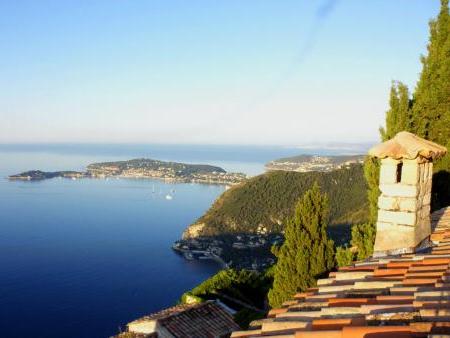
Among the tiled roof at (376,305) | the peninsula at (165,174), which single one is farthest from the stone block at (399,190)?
the peninsula at (165,174)

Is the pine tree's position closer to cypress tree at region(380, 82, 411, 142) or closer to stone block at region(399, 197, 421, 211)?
cypress tree at region(380, 82, 411, 142)

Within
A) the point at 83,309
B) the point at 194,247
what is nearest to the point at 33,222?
the point at 194,247

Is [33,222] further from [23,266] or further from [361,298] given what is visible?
[361,298]

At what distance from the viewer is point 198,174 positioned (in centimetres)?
19312

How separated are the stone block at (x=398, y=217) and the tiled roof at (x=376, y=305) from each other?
68 centimetres

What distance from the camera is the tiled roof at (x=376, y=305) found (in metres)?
2.52

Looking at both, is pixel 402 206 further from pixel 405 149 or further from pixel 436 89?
pixel 436 89

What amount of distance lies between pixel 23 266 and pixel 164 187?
342ft

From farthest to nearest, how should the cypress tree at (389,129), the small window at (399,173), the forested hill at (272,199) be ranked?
1. the forested hill at (272,199)
2. the cypress tree at (389,129)
3. the small window at (399,173)

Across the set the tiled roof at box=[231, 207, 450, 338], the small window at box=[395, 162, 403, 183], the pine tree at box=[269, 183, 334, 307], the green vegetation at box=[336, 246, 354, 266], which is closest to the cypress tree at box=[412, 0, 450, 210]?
the green vegetation at box=[336, 246, 354, 266]

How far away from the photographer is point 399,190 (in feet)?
18.9

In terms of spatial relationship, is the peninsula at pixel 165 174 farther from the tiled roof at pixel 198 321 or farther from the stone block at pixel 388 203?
the stone block at pixel 388 203

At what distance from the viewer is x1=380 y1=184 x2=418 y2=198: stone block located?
5.67m

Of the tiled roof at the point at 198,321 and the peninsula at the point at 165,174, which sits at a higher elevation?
the tiled roof at the point at 198,321
